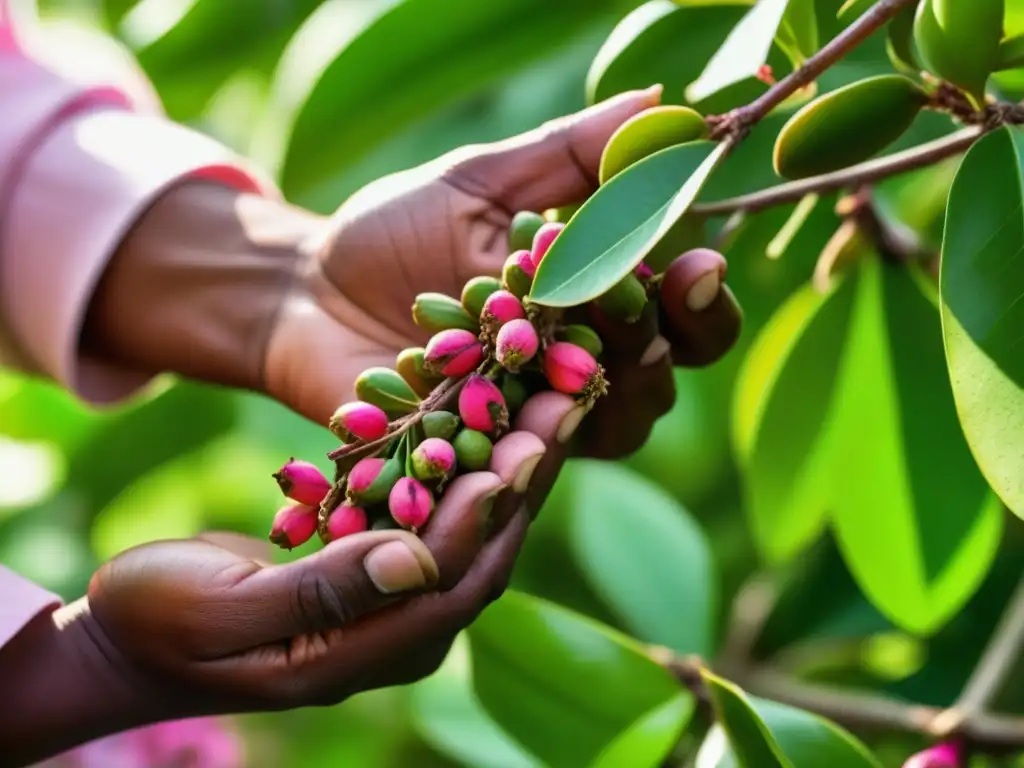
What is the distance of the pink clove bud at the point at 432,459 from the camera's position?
61 cm

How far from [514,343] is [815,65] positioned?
0.73 ft

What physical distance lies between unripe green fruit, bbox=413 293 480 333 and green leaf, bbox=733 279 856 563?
1.28ft

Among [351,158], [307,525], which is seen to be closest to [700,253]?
[307,525]

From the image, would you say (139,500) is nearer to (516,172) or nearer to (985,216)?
(516,172)

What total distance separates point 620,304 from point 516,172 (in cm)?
16

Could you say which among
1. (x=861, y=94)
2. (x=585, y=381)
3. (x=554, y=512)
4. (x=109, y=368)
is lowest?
(x=554, y=512)

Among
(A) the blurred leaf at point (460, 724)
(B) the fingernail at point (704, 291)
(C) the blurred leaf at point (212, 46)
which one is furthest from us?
(C) the blurred leaf at point (212, 46)

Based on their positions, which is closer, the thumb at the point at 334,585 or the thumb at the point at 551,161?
the thumb at the point at 334,585

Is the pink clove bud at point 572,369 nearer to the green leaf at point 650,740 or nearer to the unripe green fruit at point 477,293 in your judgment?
the unripe green fruit at point 477,293

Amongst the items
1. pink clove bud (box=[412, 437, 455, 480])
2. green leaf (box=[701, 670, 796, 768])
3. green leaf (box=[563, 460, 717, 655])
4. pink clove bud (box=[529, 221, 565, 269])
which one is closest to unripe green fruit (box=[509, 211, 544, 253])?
pink clove bud (box=[529, 221, 565, 269])

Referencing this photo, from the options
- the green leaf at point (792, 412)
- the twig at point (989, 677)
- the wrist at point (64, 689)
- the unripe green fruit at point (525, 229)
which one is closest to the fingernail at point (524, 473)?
the unripe green fruit at point (525, 229)

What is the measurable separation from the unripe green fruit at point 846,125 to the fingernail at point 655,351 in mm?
142

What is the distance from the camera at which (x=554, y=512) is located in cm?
158

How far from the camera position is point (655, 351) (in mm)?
749
